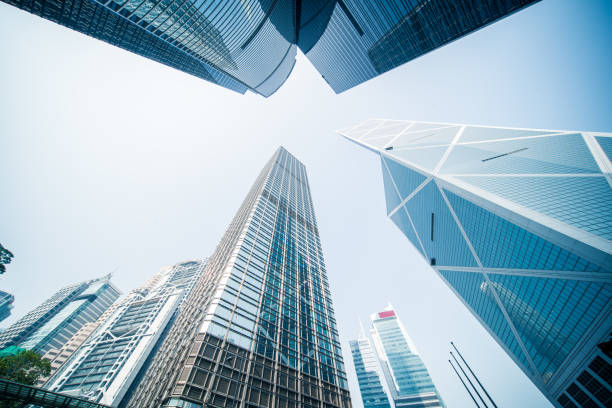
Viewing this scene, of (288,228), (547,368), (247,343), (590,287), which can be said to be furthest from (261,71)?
(547,368)

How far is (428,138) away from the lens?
62250mm

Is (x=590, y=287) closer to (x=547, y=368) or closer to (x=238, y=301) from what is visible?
(x=547, y=368)

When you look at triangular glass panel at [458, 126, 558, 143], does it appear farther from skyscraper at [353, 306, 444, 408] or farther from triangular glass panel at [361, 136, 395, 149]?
skyscraper at [353, 306, 444, 408]

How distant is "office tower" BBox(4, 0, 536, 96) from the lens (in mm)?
40500

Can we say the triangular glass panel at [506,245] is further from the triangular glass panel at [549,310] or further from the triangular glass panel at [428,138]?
the triangular glass panel at [428,138]

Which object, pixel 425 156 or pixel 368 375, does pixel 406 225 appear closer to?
pixel 425 156

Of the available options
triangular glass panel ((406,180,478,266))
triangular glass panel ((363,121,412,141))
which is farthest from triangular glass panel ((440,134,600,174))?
triangular glass panel ((363,121,412,141))

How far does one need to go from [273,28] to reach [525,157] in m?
63.6

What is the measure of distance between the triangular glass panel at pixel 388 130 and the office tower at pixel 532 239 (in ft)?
87.0

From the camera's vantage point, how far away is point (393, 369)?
10188 centimetres

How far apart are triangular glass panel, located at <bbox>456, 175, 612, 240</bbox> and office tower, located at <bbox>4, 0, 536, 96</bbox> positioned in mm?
34104

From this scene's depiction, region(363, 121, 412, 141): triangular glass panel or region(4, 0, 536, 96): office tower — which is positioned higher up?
region(363, 121, 412, 141): triangular glass panel

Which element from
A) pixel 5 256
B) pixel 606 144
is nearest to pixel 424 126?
pixel 606 144

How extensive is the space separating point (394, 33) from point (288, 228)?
50936mm
